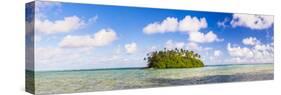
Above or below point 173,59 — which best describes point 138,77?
below

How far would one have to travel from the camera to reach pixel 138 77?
634cm

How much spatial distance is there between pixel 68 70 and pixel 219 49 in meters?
2.59

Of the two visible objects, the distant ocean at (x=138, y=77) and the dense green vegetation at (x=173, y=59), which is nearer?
the distant ocean at (x=138, y=77)

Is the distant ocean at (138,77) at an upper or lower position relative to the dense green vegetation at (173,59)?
lower

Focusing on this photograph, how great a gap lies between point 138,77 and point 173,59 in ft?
2.24

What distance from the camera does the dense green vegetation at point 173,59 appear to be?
6.48 m

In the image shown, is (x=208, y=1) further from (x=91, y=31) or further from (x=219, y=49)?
(x=91, y=31)

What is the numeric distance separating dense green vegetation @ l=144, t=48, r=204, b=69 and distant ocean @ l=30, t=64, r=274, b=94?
0.08 m

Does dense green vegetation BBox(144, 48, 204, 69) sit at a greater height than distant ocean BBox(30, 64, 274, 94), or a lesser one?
greater

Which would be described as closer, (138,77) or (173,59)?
(138,77)

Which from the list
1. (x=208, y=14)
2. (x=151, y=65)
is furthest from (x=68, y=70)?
(x=208, y=14)

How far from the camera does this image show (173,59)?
6.68 m

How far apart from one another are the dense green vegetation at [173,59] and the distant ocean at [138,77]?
79 millimetres

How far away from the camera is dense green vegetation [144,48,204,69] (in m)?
6.48
